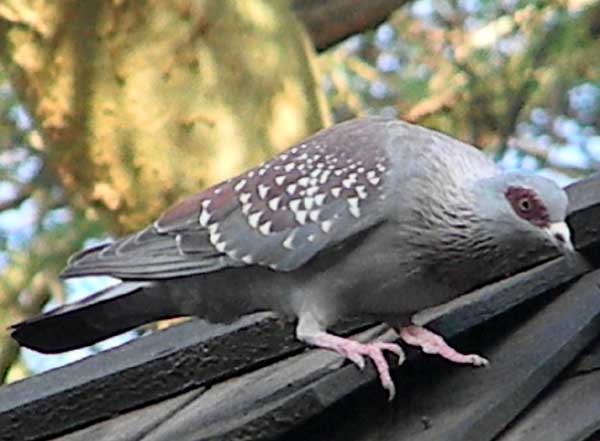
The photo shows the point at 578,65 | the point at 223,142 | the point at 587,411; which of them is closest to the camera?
the point at 587,411

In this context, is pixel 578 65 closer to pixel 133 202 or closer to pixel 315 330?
pixel 133 202

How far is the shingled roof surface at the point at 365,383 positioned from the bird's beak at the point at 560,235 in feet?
0.43

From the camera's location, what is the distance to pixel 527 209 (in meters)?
2.55

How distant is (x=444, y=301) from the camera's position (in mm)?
2676

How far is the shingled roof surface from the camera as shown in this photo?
232cm

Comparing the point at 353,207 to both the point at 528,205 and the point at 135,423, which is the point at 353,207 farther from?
the point at 135,423

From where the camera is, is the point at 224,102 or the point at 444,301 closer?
the point at 444,301

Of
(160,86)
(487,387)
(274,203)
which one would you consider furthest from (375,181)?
(160,86)

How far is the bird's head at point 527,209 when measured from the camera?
2512mm

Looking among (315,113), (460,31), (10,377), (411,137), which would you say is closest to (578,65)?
(460,31)

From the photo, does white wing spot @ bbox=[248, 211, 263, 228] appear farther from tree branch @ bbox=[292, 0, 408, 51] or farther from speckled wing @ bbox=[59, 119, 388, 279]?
tree branch @ bbox=[292, 0, 408, 51]

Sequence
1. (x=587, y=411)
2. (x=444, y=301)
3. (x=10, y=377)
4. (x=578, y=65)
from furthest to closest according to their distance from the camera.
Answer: (x=10, y=377), (x=578, y=65), (x=444, y=301), (x=587, y=411)

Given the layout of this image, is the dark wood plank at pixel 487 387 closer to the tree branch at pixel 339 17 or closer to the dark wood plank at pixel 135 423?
the dark wood plank at pixel 135 423

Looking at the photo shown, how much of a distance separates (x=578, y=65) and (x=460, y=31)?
759 millimetres
